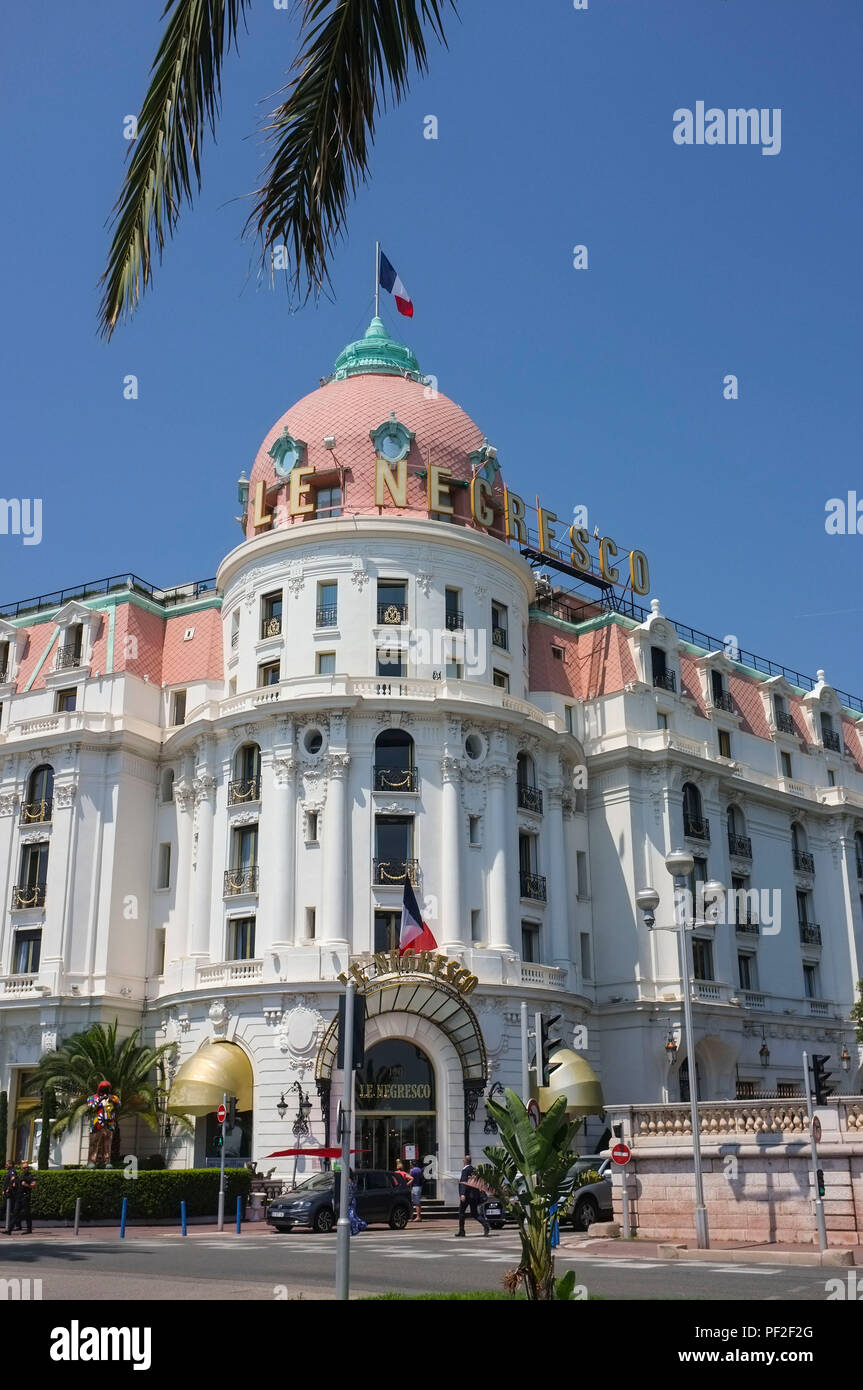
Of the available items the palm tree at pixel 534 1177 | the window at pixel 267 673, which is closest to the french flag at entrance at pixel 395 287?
the window at pixel 267 673

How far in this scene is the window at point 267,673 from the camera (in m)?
51.2

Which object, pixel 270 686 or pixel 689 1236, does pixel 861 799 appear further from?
pixel 689 1236

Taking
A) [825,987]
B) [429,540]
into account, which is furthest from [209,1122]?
[825,987]

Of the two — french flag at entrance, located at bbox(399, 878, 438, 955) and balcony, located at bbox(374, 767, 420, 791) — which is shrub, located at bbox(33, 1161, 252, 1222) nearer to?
french flag at entrance, located at bbox(399, 878, 438, 955)

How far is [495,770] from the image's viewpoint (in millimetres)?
49281

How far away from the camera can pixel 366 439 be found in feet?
174

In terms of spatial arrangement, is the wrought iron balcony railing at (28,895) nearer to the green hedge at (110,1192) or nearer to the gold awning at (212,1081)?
the gold awning at (212,1081)

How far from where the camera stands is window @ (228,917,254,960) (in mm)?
47625

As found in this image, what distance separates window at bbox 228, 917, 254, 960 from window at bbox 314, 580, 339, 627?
11.3m

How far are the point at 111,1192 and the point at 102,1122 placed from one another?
170 inches

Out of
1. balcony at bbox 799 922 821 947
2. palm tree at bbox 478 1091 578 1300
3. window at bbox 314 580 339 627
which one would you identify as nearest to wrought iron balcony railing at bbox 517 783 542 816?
window at bbox 314 580 339 627

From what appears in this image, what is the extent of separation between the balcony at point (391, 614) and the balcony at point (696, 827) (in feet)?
50.5

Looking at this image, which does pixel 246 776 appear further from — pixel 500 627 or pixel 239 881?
pixel 500 627
